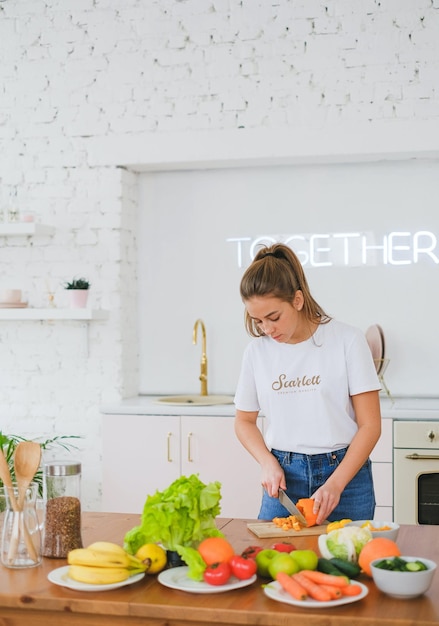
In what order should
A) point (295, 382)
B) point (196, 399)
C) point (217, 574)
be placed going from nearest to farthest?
1. point (217, 574)
2. point (295, 382)
3. point (196, 399)

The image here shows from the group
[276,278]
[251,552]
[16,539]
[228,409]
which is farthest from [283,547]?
[228,409]

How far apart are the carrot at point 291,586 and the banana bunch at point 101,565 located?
13.3 inches

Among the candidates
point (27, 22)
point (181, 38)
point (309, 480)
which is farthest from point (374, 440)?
point (27, 22)

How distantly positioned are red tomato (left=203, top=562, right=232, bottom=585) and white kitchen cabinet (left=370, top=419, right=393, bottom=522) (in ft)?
7.98

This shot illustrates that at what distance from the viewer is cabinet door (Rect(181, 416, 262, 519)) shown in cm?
451

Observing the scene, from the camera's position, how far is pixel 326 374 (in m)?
2.81

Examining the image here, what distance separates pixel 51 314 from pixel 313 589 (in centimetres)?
326

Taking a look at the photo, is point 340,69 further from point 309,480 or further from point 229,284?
point 309,480

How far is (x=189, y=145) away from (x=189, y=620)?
11.3 ft

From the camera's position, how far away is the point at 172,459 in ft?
15.1

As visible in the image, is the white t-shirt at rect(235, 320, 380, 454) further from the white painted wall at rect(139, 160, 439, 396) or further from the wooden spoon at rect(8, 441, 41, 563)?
the white painted wall at rect(139, 160, 439, 396)

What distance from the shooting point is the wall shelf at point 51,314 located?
4.83 meters

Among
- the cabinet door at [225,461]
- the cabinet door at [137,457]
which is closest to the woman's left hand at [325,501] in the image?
the cabinet door at [225,461]

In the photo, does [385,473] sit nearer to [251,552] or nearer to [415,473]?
[415,473]
